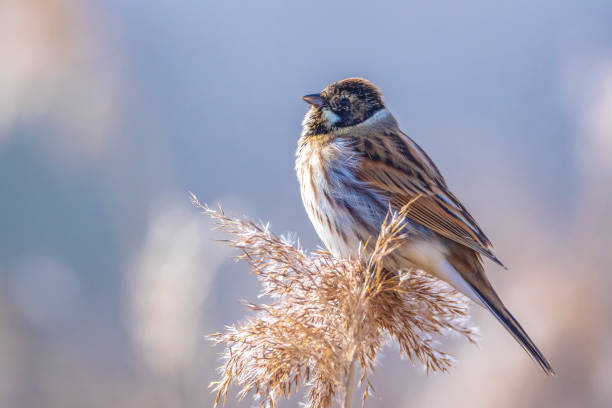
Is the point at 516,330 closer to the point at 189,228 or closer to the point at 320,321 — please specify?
the point at 320,321

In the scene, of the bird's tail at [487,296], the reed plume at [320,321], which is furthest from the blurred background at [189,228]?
the reed plume at [320,321]

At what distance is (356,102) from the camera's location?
121 inches

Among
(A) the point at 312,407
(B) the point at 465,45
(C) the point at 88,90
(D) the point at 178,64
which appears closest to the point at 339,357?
(A) the point at 312,407

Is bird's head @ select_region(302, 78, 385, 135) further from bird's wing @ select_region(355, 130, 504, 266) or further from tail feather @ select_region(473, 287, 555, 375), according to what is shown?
tail feather @ select_region(473, 287, 555, 375)

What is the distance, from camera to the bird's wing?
2.63 m

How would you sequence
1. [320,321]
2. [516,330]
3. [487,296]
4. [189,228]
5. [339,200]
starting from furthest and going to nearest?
[189,228] → [339,200] → [487,296] → [516,330] → [320,321]

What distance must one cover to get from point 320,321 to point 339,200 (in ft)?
3.55

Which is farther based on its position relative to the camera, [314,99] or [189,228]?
[189,228]

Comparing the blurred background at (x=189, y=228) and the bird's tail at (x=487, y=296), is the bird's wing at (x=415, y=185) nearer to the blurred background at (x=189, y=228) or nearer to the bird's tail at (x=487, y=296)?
the bird's tail at (x=487, y=296)

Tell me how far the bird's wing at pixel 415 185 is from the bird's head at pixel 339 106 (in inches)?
6.2

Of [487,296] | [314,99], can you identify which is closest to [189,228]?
[314,99]

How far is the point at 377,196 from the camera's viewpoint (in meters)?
2.74

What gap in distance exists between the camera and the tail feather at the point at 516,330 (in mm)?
2189

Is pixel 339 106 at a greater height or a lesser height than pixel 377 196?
greater
